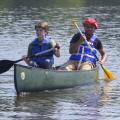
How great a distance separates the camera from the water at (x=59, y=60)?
12406 millimetres

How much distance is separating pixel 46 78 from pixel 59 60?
5671 millimetres

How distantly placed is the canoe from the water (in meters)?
0.16

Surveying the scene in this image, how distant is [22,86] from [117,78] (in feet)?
12.8

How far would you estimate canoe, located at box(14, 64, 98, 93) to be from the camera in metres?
13.7

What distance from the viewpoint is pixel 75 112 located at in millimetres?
12430

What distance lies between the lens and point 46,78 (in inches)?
564

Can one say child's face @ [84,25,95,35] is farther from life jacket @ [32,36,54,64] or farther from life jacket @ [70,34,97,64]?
life jacket @ [32,36,54,64]

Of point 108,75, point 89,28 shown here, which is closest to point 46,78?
point 89,28

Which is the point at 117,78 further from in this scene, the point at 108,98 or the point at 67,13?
the point at 67,13

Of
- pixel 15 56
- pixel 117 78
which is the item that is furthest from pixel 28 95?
pixel 15 56

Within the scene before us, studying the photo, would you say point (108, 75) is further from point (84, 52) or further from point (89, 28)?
point (89, 28)

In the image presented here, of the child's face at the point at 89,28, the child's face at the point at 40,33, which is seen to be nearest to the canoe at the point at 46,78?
the child's face at the point at 40,33

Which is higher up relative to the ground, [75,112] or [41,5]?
[41,5]

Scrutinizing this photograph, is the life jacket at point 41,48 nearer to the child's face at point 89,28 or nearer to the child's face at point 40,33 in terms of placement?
the child's face at point 40,33
